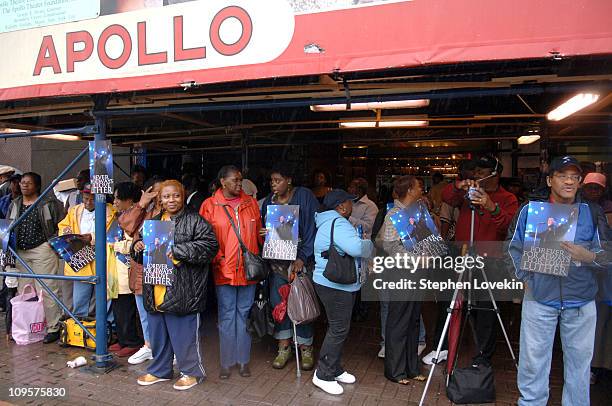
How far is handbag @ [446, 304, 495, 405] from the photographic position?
12.5 feet

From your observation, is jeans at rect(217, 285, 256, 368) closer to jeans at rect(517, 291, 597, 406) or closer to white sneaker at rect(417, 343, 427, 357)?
white sneaker at rect(417, 343, 427, 357)

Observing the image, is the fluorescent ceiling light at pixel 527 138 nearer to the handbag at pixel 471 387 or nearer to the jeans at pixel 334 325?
the handbag at pixel 471 387

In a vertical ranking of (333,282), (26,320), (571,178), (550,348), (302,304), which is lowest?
(26,320)

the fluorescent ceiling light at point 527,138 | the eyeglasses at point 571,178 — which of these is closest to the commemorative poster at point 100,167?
the eyeglasses at point 571,178

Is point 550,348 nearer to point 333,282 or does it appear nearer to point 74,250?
point 333,282

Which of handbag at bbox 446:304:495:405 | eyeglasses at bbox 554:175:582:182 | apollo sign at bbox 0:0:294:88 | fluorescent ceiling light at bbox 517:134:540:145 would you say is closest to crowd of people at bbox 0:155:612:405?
eyeglasses at bbox 554:175:582:182

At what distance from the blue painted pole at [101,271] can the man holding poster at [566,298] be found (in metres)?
3.82

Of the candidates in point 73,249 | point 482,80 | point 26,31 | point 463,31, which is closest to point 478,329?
point 482,80

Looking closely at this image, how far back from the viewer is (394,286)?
4.21 m

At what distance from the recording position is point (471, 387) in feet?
12.5

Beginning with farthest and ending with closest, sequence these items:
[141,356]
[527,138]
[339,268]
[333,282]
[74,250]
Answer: [527,138]
[74,250]
[141,356]
[333,282]
[339,268]

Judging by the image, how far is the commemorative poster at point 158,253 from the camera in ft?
13.3

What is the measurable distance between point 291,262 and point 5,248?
3475mm

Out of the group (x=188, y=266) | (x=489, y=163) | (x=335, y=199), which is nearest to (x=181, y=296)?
(x=188, y=266)
